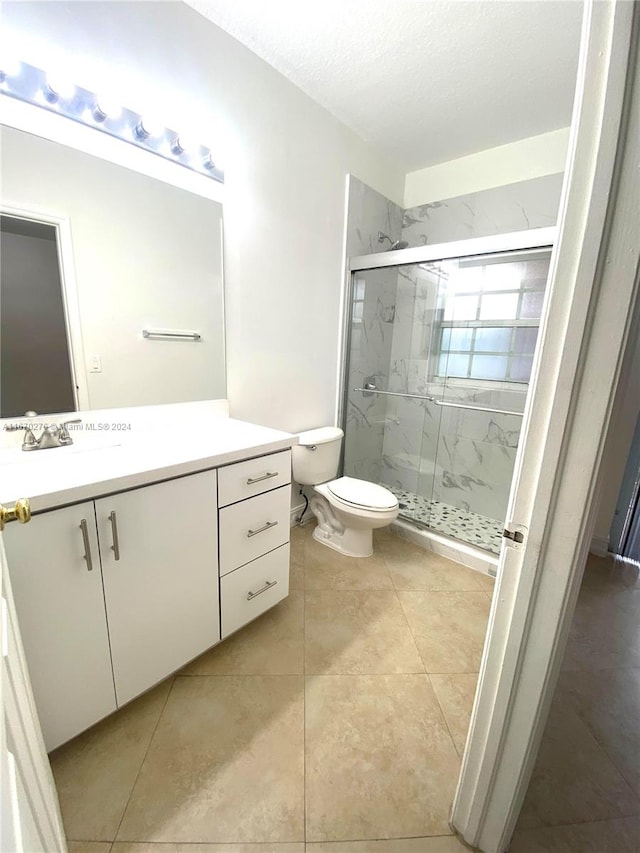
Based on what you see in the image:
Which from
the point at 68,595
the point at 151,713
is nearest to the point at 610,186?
the point at 68,595

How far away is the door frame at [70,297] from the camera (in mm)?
1168

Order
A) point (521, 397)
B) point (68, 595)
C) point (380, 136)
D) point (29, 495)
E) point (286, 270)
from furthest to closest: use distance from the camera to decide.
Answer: point (521, 397), point (380, 136), point (286, 270), point (68, 595), point (29, 495)

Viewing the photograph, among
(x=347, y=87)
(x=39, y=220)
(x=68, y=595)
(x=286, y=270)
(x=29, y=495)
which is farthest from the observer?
(x=286, y=270)

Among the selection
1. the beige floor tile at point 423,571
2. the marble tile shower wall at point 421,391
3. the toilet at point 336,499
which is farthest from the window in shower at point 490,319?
the beige floor tile at point 423,571

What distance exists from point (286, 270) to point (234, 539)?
1455 millimetres

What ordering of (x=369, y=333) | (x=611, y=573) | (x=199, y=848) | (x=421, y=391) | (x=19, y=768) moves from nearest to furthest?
(x=19, y=768)
(x=199, y=848)
(x=611, y=573)
(x=369, y=333)
(x=421, y=391)

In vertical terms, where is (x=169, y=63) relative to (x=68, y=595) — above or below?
above

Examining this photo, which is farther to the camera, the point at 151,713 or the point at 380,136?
the point at 380,136

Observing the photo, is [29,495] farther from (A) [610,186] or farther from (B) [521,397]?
(B) [521,397]

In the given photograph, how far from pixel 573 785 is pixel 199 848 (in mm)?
1060

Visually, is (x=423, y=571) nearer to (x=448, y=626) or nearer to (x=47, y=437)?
(x=448, y=626)

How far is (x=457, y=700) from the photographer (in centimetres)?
125

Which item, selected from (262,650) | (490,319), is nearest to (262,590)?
(262,650)

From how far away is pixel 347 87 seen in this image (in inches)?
68.6
